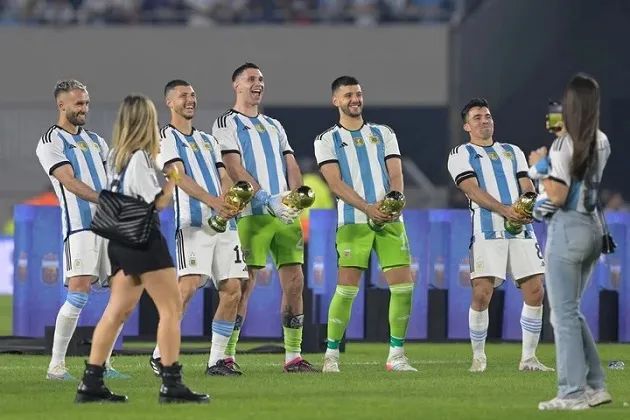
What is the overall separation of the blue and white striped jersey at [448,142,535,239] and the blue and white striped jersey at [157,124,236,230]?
6.24 ft

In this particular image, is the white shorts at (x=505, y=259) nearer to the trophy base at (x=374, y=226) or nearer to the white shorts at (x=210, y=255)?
the trophy base at (x=374, y=226)

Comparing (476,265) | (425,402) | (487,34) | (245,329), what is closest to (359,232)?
(476,265)

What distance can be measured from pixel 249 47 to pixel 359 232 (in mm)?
17512

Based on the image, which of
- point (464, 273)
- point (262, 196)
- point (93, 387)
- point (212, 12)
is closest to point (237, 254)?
point (262, 196)

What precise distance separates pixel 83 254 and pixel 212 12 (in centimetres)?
1906

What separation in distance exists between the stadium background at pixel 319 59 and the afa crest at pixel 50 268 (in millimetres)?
11975

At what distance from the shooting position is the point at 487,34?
2861 cm

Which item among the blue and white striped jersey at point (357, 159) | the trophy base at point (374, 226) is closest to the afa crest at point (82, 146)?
the blue and white striped jersey at point (357, 159)

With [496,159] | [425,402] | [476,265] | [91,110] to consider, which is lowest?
[425,402]

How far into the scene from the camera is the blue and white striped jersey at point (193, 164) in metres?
12.0

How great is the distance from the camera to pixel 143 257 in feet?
30.6

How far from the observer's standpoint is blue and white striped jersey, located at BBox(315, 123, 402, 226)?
1247 cm

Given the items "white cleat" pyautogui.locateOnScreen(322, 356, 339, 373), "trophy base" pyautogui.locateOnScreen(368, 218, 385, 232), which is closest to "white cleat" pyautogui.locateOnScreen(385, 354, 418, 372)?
"white cleat" pyautogui.locateOnScreen(322, 356, 339, 373)

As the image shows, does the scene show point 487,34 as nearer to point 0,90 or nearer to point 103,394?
point 0,90
